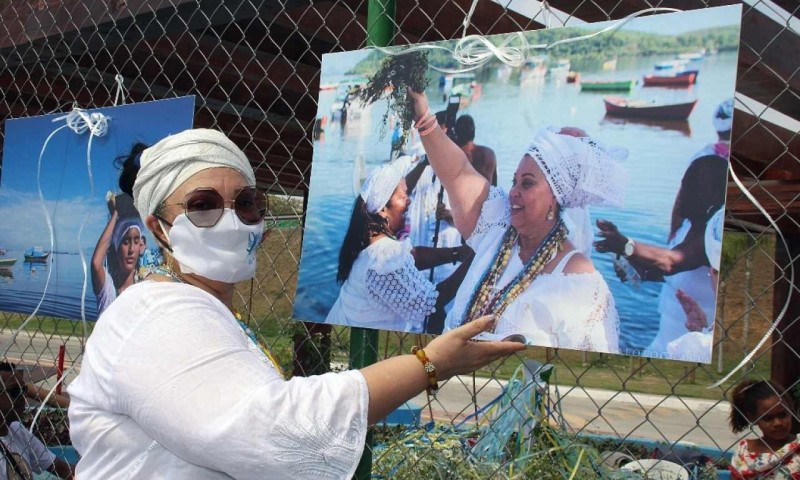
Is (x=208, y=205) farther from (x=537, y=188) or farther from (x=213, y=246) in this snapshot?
(x=537, y=188)

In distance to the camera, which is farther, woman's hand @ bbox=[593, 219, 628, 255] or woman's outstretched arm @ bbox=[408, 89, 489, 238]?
woman's outstretched arm @ bbox=[408, 89, 489, 238]

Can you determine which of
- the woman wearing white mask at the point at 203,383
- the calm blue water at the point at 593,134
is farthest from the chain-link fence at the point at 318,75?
the woman wearing white mask at the point at 203,383

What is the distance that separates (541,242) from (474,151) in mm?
263

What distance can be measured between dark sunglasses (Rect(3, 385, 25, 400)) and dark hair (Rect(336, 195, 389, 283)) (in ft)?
7.33

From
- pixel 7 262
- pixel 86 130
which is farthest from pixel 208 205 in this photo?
pixel 7 262

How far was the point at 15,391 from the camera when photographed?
3.49 m

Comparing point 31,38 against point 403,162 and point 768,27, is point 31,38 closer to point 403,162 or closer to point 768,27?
point 403,162

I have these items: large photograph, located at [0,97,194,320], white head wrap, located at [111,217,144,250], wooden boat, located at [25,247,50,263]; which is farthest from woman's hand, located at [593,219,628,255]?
wooden boat, located at [25,247,50,263]

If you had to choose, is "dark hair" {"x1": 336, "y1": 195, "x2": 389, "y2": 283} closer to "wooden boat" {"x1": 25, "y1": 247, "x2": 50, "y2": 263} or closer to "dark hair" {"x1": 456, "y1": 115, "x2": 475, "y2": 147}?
"dark hair" {"x1": 456, "y1": 115, "x2": 475, "y2": 147}

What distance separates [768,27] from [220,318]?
1562mm

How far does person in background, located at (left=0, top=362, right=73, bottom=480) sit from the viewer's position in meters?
3.25

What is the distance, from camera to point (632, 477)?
5.98ft

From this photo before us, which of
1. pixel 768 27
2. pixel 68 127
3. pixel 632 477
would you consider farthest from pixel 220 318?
pixel 68 127

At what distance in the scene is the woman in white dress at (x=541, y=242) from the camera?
1510mm
